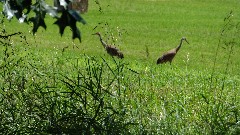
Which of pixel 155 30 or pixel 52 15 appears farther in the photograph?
pixel 155 30

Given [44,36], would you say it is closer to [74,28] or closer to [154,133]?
[154,133]

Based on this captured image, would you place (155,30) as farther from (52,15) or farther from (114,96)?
(52,15)

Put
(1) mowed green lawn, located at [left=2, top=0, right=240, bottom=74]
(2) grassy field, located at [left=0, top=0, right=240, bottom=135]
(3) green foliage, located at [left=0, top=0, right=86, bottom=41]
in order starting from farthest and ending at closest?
(1) mowed green lawn, located at [left=2, top=0, right=240, bottom=74], (2) grassy field, located at [left=0, top=0, right=240, bottom=135], (3) green foliage, located at [left=0, top=0, right=86, bottom=41]

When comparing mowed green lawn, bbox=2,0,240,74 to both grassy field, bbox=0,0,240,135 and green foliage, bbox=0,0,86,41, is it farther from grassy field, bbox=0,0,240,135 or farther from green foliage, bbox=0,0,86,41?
green foliage, bbox=0,0,86,41

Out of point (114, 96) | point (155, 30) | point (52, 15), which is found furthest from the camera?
point (155, 30)

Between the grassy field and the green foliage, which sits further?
the grassy field

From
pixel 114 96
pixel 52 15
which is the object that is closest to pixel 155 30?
pixel 114 96

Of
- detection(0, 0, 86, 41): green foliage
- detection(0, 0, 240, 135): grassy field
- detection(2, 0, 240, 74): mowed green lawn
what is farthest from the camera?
detection(2, 0, 240, 74): mowed green lawn

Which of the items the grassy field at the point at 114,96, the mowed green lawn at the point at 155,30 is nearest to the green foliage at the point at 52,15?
the grassy field at the point at 114,96

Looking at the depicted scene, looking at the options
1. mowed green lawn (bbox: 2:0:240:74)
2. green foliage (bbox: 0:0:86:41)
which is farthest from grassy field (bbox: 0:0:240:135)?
green foliage (bbox: 0:0:86:41)

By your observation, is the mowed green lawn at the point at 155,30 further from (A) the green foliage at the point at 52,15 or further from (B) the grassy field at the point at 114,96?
(A) the green foliage at the point at 52,15

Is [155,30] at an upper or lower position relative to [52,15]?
upper

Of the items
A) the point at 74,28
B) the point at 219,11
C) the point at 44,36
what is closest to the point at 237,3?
the point at 219,11

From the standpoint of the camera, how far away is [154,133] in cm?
545
